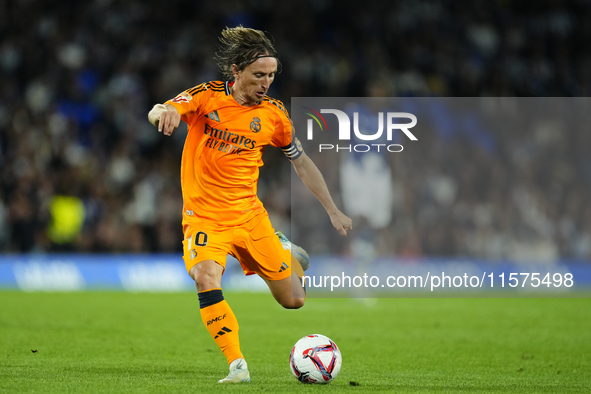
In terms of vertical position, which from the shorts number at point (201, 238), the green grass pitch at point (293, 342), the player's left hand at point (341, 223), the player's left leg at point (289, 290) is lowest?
the green grass pitch at point (293, 342)

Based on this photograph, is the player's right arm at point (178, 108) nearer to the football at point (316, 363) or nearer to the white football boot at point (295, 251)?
the white football boot at point (295, 251)

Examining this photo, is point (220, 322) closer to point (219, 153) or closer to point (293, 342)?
point (219, 153)

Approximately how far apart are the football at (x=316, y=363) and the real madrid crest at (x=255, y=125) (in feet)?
5.59

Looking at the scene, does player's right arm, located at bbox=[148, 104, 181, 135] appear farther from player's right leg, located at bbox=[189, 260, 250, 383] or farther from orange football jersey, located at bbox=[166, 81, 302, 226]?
player's right leg, located at bbox=[189, 260, 250, 383]

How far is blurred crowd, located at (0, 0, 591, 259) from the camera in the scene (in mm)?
17047

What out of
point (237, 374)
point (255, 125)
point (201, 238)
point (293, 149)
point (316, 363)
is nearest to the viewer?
point (237, 374)

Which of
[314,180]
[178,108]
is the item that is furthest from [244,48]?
[314,180]

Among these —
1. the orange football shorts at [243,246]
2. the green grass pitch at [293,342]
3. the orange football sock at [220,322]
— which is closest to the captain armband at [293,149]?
the orange football shorts at [243,246]

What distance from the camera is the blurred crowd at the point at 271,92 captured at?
55.9ft

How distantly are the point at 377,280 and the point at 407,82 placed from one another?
20.4 ft

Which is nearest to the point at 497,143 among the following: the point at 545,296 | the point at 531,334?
the point at 545,296

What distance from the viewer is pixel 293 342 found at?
8938mm

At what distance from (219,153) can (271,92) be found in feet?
45.7

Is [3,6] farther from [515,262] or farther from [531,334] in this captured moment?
[531,334]
